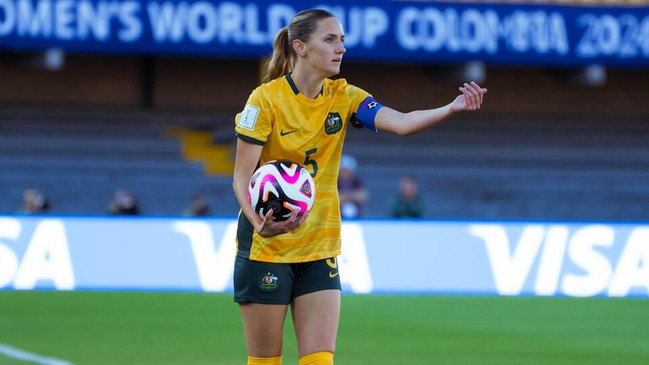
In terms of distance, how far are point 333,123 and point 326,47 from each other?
352 millimetres

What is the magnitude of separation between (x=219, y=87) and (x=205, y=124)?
79.4 inches

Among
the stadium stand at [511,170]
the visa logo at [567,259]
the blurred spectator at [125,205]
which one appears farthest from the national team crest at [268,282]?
→ the stadium stand at [511,170]

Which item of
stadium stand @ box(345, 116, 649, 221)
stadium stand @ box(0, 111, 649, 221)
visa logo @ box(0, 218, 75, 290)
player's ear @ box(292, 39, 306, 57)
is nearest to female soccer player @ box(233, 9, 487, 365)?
player's ear @ box(292, 39, 306, 57)

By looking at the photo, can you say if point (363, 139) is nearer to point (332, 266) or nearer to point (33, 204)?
point (33, 204)

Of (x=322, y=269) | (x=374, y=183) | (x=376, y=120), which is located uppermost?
(x=376, y=120)

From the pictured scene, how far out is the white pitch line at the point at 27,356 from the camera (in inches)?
359

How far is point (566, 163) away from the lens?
981 inches

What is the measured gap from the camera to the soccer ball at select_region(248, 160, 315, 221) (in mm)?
5473

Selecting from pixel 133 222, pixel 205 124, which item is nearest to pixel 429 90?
pixel 205 124

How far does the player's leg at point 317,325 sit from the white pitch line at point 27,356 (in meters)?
3.85

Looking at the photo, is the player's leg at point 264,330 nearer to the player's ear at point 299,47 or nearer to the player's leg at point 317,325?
the player's leg at point 317,325

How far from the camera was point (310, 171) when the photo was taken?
18.7 ft

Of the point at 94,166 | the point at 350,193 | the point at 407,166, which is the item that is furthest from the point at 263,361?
the point at 407,166

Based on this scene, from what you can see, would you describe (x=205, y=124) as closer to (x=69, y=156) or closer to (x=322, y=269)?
(x=69, y=156)
